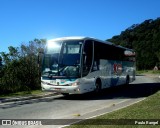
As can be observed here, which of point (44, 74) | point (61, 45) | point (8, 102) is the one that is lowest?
point (8, 102)

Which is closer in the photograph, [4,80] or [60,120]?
[60,120]

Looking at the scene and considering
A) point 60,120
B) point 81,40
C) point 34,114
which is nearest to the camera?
point 60,120

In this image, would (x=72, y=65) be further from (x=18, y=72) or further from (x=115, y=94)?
(x=18, y=72)

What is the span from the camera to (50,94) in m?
21.1

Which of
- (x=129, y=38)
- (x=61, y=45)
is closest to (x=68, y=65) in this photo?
(x=61, y=45)

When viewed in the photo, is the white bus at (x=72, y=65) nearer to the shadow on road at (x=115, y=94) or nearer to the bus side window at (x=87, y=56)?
the bus side window at (x=87, y=56)

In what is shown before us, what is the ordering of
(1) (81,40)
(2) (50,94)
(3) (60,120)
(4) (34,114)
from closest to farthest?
(3) (60,120) < (4) (34,114) < (1) (81,40) < (2) (50,94)

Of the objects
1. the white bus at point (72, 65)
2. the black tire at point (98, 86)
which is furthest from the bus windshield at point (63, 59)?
the black tire at point (98, 86)

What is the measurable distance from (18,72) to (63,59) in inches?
396

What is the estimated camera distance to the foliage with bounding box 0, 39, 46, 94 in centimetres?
2648

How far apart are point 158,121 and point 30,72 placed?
1954 cm

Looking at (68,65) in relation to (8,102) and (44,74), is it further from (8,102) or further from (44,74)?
(8,102)

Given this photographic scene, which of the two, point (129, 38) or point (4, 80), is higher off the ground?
point (129, 38)

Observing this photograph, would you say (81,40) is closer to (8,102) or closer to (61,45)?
(61,45)
